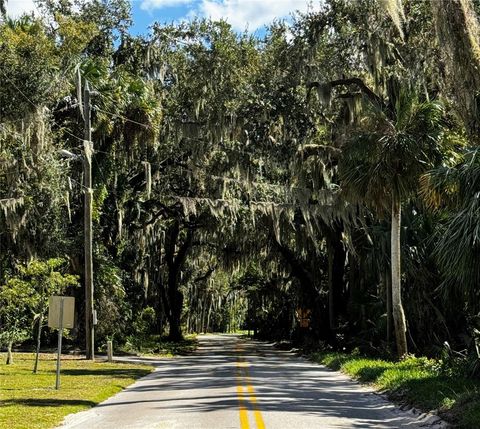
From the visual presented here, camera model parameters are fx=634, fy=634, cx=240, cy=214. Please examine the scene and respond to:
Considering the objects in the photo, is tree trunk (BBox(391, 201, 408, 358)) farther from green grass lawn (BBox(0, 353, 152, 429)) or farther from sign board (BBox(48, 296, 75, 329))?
sign board (BBox(48, 296, 75, 329))

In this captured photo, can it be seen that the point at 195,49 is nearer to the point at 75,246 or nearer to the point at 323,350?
the point at 75,246

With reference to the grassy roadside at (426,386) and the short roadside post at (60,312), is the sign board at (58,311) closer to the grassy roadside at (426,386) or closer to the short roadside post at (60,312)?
the short roadside post at (60,312)

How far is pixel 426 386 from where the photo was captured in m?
11.6

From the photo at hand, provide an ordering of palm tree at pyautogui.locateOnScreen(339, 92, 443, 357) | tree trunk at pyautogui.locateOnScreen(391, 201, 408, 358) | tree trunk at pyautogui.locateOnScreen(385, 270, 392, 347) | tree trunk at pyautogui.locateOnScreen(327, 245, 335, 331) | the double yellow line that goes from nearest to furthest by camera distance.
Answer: the double yellow line
palm tree at pyautogui.locateOnScreen(339, 92, 443, 357)
tree trunk at pyautogui.locateOnScreen(391, 201, 408, 358)
tree trunk at pyautogui.locateOnScreen(385, 270, 392, 347)
tree trunk at pyautogui.locateOnScreen(327, 245, 335, 331)

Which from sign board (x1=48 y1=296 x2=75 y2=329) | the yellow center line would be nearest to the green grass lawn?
sign board (x1=48 y1=296 x2=75 y2=329)

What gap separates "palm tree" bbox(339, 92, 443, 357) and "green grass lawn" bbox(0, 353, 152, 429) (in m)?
8.04

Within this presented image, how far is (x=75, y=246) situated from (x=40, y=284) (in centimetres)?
801

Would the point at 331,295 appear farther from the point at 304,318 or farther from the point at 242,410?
the point at 242,410

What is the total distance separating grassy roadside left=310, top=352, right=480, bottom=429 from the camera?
900cm

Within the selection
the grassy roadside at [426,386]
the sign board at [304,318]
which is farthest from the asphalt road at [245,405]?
the sign board at [304,318]

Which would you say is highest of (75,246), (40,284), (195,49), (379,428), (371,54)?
(195,49)

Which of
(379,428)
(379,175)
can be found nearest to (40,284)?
(379,175)

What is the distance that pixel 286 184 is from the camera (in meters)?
29.5

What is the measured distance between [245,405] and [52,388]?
5198 mm
